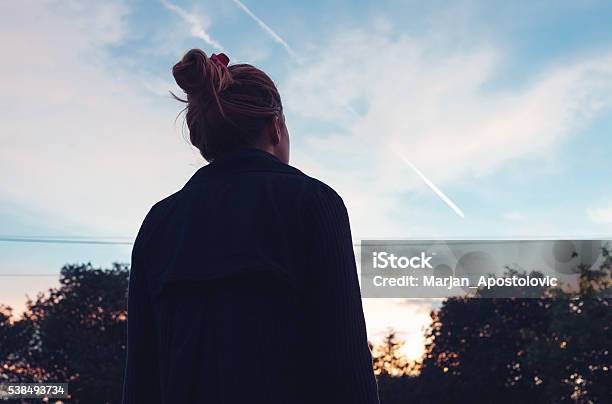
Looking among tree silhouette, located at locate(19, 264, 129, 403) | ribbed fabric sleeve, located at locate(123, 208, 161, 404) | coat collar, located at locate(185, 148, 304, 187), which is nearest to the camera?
coat collar, located at locate(185, 148, 304, 187)

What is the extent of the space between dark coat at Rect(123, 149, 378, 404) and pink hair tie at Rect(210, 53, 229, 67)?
35 centimetres

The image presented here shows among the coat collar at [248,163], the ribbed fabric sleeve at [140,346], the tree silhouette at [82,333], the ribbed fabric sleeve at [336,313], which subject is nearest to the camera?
the ribbed fabric sleeve at [336,313]

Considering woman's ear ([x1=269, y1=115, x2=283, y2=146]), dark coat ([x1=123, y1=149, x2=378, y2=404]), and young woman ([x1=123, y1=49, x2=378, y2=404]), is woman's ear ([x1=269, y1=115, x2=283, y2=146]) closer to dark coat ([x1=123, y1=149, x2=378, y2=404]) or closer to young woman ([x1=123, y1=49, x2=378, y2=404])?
young woman ([x1=123, y1=49, x2=378, y2=404])

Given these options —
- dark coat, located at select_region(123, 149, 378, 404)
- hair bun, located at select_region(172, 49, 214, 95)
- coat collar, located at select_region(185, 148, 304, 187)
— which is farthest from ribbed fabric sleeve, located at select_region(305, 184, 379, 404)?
hair bun, located at select_region(172, 49, 214, 95)

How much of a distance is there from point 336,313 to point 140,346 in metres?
0.63

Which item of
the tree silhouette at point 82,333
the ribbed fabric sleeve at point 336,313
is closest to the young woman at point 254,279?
the ribbed fabric sleeve at point 336,313

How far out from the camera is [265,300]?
1.63 meters

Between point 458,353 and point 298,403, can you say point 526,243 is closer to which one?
point 458,353

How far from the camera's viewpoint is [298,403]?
5.29ft

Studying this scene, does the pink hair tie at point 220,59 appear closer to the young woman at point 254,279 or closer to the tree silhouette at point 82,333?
the young woman at point 254,279

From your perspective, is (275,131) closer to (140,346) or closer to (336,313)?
(336,313)

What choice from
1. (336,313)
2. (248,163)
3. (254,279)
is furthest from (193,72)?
(336,313)

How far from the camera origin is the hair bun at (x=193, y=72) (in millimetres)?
1853

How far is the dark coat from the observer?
5.25 ft
